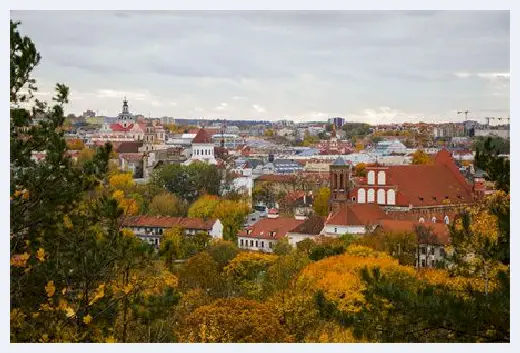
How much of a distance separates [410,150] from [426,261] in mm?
23934

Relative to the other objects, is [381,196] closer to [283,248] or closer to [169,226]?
[169,226]

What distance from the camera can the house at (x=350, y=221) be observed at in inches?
625

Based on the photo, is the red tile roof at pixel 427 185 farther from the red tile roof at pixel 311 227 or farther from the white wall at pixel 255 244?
the white wall at pixel 255 244

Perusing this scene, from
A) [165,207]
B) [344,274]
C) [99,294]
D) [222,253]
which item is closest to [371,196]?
[165,207]

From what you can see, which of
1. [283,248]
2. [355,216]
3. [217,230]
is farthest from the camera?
[217,230]

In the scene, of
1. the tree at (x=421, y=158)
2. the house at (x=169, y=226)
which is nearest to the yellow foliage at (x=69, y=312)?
the house at (x=169, y=226)

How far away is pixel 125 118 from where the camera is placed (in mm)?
34438

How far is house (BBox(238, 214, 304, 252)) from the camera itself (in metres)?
16.3

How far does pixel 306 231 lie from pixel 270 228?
3.25ft

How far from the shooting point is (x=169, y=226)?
16812 mm

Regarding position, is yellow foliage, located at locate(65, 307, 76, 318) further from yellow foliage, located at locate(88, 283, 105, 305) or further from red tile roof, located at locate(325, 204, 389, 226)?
red tile roof, located at locate(325, 204, 389, 226)

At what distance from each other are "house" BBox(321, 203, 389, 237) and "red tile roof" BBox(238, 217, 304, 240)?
81 cm

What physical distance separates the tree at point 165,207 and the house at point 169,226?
174cm
